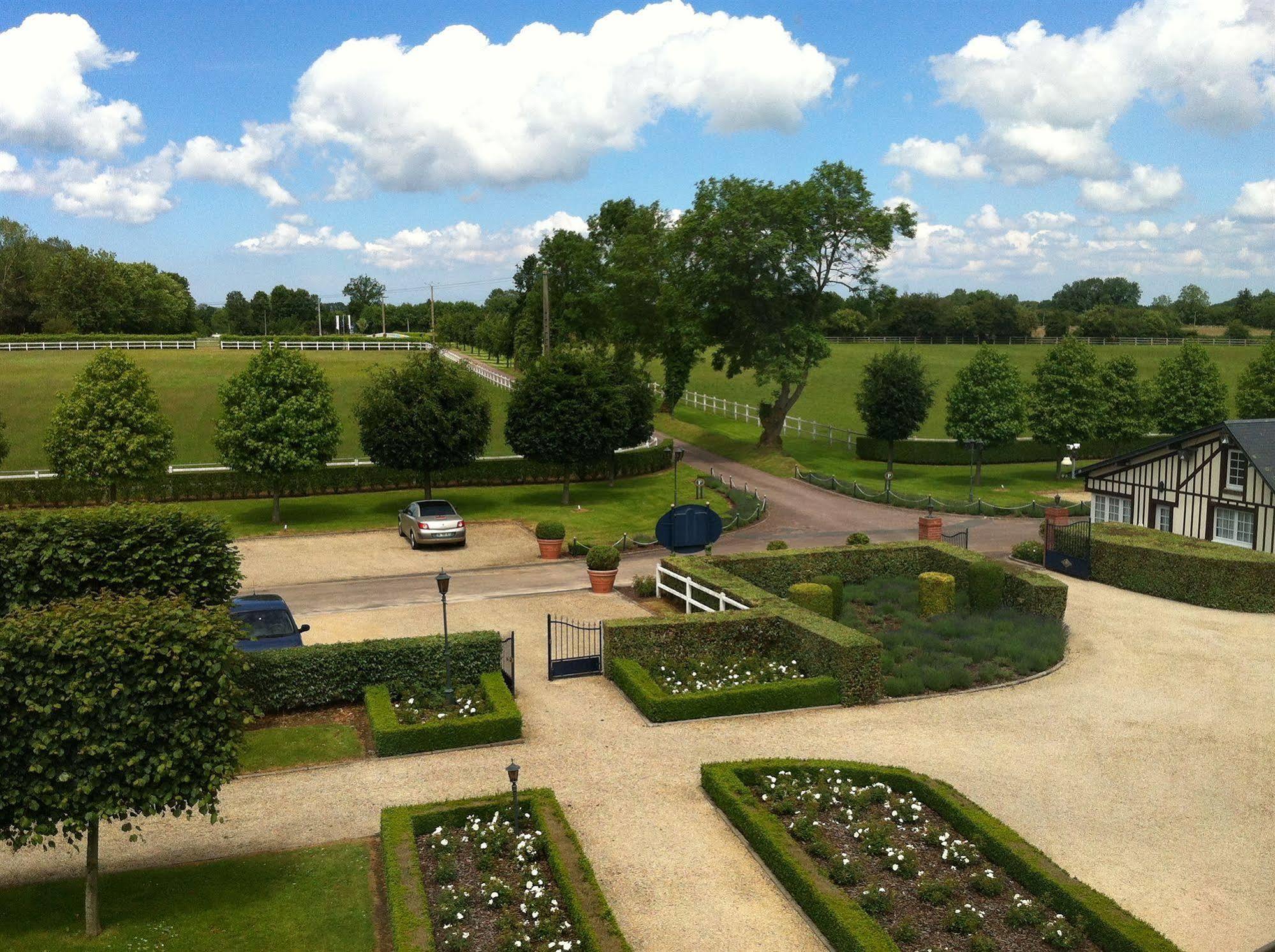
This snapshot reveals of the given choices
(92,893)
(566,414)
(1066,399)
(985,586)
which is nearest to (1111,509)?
(985,586)

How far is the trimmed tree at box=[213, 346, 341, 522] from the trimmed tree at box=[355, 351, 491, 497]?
1734mm

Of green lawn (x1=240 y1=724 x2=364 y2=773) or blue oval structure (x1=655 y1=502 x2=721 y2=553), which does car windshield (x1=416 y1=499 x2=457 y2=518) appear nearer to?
blue oval structure (x1=655 y1=502 x2=721 y2=553)

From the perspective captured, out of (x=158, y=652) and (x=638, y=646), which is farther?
(x=638, y=646)

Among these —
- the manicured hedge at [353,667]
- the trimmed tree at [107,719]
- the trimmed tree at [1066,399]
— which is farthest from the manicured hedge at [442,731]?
the trimmed tree at [1066,399]

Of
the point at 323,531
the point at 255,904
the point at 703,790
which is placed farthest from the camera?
the point at 323,531

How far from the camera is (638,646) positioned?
20.2 meters

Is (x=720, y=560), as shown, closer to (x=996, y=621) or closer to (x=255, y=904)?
(x=996, y=621)

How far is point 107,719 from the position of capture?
35.9ft

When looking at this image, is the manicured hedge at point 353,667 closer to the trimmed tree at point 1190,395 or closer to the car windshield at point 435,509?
the car windshield at point 435,509

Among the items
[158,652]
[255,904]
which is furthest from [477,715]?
[158,652]

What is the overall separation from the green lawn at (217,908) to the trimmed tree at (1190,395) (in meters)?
51.7

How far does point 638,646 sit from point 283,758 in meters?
7.06

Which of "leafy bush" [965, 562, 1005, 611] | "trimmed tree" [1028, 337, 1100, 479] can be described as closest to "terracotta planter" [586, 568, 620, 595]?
"leafy bush" [965, 562, 1005, 611]

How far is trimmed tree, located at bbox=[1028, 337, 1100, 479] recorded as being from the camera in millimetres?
50594
